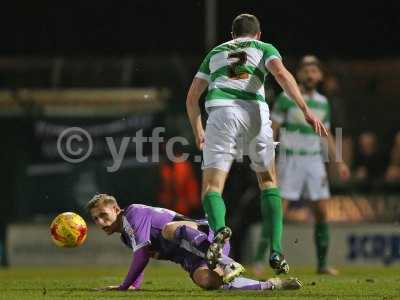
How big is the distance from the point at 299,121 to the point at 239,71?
4277 millimetres

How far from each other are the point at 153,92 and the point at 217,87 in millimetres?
6194

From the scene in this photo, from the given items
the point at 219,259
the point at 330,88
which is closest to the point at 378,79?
the point at 330,88

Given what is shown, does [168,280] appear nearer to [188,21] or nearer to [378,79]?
[378,79]

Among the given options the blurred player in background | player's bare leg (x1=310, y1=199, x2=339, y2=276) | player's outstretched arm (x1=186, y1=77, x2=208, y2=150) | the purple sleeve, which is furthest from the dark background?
the purple sleeve

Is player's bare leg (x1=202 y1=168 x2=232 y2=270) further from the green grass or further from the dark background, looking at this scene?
the dark background

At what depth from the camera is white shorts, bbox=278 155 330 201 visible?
1445cm

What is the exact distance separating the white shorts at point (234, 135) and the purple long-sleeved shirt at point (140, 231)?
555 mm

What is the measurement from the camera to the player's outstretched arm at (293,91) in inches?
391

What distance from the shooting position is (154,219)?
10203mm

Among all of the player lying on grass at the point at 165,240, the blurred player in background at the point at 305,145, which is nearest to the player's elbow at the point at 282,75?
the player lying on grass at the point at 165,240

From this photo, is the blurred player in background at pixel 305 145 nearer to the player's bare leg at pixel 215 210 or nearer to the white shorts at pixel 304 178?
the white shorts at pixel 304 178

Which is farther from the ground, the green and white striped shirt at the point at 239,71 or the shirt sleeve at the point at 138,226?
the green and white striped shirt at the point at 239,71

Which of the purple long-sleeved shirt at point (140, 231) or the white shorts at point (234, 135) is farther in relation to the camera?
the white shorts at point (234, 135)

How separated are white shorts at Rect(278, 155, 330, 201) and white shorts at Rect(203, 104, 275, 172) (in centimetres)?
408
